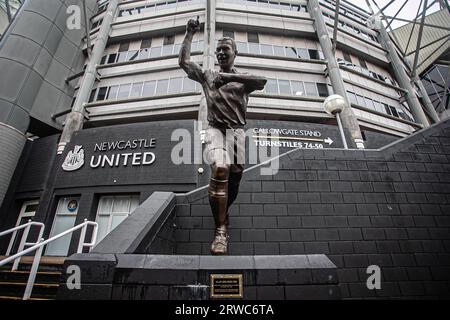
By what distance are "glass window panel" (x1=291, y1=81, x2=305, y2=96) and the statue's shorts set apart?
39.8 ft

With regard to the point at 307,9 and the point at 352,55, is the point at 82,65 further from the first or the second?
the point at 352,55

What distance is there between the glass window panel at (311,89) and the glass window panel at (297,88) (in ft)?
0.85

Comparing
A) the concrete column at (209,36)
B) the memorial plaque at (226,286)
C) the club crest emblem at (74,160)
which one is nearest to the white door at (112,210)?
the club crest emblem at (74,160)

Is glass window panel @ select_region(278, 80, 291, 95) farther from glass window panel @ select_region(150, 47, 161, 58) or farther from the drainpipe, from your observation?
the drainpipe

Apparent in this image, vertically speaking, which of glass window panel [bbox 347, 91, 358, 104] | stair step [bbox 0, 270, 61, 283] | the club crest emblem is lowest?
stair step [bbox 0, 270, 61, 283]

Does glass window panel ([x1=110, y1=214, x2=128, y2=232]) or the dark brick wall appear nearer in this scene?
the dark brick wall

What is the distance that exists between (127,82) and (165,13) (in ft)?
18.6

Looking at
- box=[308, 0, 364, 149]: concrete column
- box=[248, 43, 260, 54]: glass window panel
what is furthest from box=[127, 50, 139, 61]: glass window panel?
box=[308, 0, 364, 149]: concrete column

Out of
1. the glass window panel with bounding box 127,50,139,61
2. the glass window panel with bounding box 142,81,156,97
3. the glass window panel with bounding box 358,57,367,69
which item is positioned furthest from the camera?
the glass window panel with bounding box 358,57,367,69

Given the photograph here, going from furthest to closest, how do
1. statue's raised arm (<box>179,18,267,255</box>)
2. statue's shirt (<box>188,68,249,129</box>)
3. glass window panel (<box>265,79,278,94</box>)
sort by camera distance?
glass window panel (<box>265,79,278,94</box>) < statue's shirt (<box>188,68,249,129</box>) < statue's raised arm (<box>179,18,267,255</box>)

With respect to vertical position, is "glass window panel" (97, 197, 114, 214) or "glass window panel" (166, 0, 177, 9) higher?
"glass window panel" (166, 0, 177, 9)

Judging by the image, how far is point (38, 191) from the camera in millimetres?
11234

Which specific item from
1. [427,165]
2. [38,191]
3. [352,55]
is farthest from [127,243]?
[352,55]

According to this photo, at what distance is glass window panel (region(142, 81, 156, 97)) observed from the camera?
1402cm
